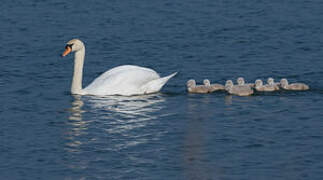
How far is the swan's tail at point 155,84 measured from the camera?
2203 cm

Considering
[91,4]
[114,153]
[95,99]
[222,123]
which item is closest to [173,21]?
[91,4]

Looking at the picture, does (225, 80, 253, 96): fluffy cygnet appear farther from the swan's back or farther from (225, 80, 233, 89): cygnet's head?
the swan's back

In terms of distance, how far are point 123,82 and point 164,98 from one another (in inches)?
44.3

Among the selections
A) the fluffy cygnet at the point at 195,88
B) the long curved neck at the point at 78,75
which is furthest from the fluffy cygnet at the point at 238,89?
the long curved neck at the point at 78,75

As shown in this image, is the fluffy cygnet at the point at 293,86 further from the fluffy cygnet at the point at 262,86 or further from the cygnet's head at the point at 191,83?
the cygnet's head at the point at 191,83

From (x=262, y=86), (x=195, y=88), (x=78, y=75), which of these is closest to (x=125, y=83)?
(x=78, y=75)

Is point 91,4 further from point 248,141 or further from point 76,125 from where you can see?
point 248,141

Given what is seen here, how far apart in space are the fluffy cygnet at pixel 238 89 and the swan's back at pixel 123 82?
1.96 metres

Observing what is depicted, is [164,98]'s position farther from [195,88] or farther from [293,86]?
[293,86]

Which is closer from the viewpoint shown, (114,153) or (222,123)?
(114,153)

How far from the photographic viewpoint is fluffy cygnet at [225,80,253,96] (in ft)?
70.1

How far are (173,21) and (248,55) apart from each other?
5345 millimetres

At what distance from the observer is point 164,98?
21641mm

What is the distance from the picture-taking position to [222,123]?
19.2 meters
